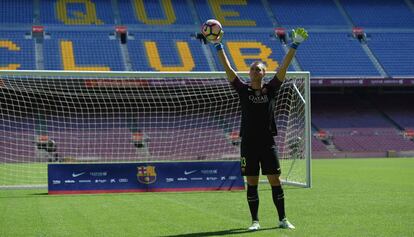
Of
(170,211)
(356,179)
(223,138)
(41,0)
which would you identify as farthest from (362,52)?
(170,211)

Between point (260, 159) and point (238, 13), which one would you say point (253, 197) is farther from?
point (238, 13)

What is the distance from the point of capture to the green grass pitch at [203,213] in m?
8.10

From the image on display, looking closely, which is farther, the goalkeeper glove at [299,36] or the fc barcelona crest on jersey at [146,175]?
the fc barcelona crest on jersey at [146,175]

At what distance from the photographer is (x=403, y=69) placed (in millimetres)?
41781

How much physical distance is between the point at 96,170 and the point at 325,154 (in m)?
24.1

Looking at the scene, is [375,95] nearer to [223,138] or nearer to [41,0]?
[223,138]

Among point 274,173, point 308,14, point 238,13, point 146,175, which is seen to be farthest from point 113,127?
point 308,14

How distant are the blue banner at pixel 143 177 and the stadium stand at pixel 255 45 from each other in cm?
2271

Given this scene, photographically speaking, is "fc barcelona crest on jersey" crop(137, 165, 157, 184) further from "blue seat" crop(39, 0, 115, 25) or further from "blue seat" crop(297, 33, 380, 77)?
"blue seat" crop(39, 0, 115, 25)

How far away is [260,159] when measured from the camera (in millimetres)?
7988

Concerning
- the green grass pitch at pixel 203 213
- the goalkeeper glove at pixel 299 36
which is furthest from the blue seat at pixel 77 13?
the goalkeeper glove at pixel 299 36

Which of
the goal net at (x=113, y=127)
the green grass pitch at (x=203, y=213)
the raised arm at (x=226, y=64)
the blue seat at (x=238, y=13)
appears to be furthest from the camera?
the blue seat at (x=238, y=13)

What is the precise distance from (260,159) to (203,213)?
244cm

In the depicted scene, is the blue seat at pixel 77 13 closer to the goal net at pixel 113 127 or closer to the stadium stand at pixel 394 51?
the goal net at pixel 113 127
